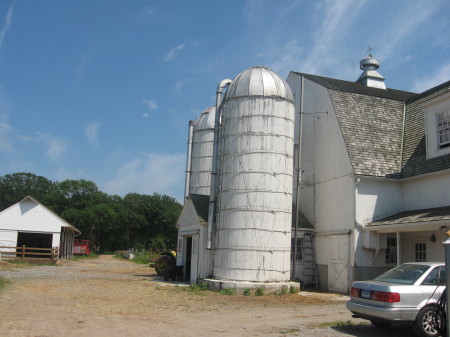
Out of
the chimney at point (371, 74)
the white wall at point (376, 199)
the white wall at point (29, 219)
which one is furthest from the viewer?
the white wall at point (29, 219)

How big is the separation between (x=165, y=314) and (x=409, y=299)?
5.92 meters

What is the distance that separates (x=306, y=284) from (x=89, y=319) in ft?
39.7

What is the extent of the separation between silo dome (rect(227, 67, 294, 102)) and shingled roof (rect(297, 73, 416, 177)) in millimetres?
2585

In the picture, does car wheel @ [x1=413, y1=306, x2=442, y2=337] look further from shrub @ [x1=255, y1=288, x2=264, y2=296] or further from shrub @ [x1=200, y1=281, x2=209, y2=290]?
shrub @ [x1=200, y1=281, x2=209, y2=290]

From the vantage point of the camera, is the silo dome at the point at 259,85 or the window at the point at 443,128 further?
the silo dome at the point at 259,85

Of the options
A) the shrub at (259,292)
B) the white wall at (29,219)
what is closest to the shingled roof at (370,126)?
the shrub at (259,292)

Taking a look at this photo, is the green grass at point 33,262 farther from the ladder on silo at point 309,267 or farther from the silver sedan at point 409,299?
the silver sedan at point 409,299

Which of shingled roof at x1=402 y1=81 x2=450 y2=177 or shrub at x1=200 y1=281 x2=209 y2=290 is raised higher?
shingled roof at x1=402 y1=81 x2=450 y2=177

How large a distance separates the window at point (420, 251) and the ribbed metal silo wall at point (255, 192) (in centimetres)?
482

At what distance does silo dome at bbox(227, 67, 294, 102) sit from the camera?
1888cm

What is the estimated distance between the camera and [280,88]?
19.2m

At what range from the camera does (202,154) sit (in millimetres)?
26375

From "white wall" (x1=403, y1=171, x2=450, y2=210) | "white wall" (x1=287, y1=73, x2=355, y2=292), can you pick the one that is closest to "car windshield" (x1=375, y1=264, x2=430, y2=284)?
"white wall" (x1=403, y1=171, x2=450, y2=210)

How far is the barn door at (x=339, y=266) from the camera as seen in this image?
1814 cm
